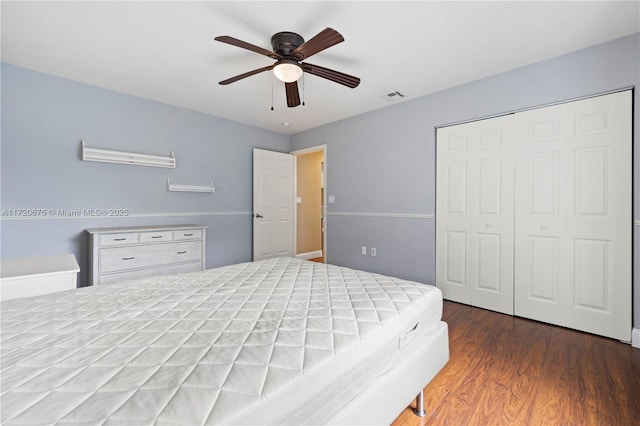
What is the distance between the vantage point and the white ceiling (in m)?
1.96

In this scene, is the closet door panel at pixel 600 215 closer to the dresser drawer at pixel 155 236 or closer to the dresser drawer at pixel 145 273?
the dresser drawer at pixel 145 273

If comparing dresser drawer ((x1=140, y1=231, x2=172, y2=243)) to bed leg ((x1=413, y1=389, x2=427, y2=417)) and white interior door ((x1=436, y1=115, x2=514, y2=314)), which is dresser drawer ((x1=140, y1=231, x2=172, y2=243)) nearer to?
bed leg ((x1=413, y1=389, x2=427, y2=417))

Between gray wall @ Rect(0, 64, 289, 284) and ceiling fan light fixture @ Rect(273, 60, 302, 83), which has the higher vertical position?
ceiling fan light fixture @ Rect(273, 60, 302, 83)

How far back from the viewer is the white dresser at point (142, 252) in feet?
9.61

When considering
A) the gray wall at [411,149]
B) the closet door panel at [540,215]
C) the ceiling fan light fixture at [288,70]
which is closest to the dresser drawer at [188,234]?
the gray wall at [411,149]

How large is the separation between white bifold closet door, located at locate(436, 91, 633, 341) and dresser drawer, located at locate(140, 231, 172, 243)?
331cm

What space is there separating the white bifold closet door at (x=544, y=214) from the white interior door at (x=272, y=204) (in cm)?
265

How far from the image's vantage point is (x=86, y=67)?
9.16 ft

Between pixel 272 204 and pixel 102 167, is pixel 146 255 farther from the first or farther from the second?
pixel 272 204

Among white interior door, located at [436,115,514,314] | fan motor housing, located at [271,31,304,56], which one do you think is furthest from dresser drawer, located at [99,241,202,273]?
white interior door, located at [436,115,514,314]

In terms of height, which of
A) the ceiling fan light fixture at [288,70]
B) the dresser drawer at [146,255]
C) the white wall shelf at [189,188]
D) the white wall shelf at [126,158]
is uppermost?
the ceiling fan light fixture at [288,70]

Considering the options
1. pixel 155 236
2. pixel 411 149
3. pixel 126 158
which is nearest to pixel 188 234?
pixel 155 236

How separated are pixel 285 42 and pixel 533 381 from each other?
295 cm

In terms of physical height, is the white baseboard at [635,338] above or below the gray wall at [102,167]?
below
